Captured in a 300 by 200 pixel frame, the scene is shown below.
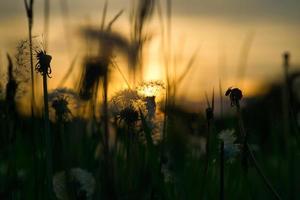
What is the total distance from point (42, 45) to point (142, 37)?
1.11 feet

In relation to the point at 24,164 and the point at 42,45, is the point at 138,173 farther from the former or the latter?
the point at 24,164

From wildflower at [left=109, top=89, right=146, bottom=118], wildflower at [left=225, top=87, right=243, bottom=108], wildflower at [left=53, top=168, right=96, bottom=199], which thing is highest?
wildflower at [left=225, top=87, right=243, bottom=108]

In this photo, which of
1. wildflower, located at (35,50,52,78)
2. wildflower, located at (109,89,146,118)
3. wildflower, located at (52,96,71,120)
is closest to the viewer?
wildflower, located at (35,50,52,78)

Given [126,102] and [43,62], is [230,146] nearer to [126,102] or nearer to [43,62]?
[126,102]

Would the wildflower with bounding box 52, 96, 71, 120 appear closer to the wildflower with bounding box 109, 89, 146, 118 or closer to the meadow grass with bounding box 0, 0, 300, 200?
the meadow grass with bounding box 0, 0, 300, 200

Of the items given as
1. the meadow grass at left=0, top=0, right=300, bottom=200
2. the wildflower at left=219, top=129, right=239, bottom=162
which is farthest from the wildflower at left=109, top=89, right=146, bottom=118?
the wildflower at left=219, top=129, right=239, bottom=162

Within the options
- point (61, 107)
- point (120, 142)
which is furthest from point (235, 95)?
point (120, 142)

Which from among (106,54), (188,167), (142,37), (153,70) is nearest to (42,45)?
(106,54)

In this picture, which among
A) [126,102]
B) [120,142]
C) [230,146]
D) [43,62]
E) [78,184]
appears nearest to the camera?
[43,62]

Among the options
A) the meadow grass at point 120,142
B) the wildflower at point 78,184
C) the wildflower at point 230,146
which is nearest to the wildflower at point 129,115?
the meadow grass at point 120,142

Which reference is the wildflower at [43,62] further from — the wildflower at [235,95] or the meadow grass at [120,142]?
the wildflower at [235,95]

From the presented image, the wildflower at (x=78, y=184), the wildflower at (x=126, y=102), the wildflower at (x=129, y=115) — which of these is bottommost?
the wildflower at (x=78, y=184)

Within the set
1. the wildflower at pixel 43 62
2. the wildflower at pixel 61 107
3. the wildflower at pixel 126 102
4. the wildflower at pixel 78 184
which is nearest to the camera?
the wildflower at pixel 43 62

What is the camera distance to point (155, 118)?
1677 millimetres
